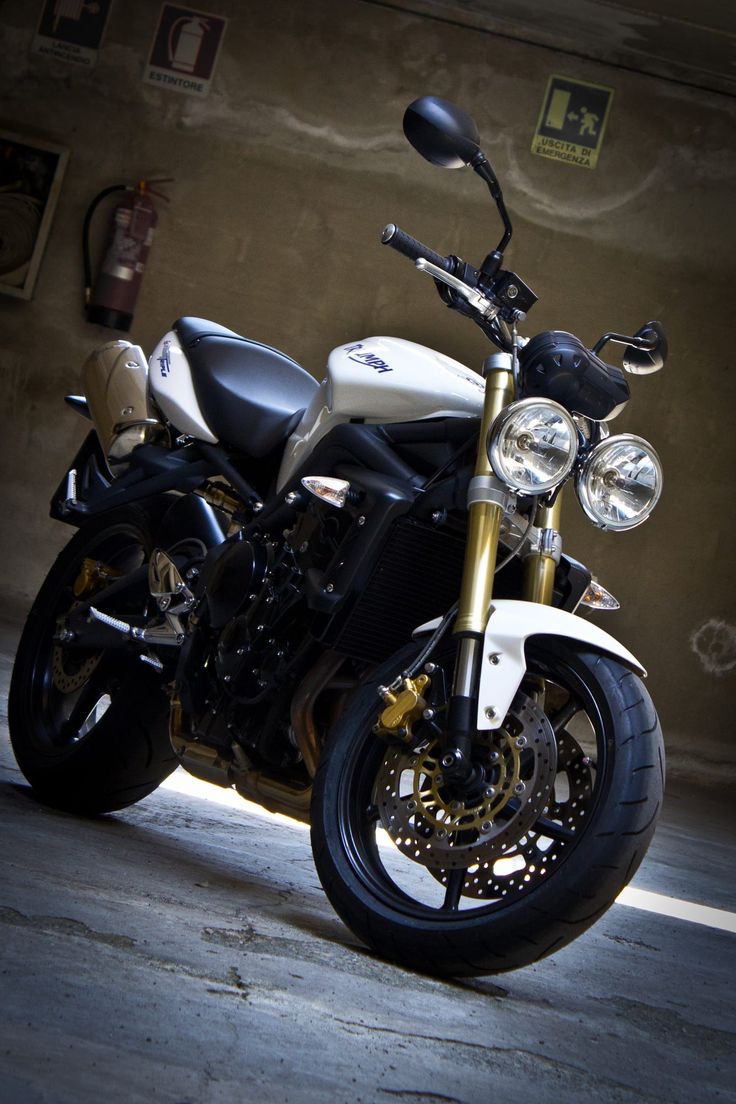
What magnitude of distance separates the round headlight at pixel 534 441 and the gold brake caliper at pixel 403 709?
1.06ft

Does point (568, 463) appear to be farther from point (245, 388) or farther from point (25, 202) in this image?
point (25, 202)

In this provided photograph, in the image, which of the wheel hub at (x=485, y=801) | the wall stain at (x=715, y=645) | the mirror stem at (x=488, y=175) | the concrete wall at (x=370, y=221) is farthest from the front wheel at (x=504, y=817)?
the wall stain at (x=715, y=645)

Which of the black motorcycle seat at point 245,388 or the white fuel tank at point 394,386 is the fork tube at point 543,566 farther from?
the black motorcycle seat at point 245,388

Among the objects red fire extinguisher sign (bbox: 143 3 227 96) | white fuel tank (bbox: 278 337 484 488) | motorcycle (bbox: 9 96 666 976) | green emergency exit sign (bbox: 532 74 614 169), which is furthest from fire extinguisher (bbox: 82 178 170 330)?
white fuel tank (bbox: 278 337 484 488)

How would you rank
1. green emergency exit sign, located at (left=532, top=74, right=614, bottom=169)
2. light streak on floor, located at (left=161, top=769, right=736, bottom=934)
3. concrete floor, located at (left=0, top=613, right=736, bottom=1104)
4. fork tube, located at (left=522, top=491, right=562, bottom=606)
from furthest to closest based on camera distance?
green emergency exit sign, located at (left=532, top=74, right=614, bottom=169) → light streak on floor, located at (left=161, top=769, right=736, bottom=934) → fork tube, located at (left=522, top=491, right=562, bottom=606) → concrete floor, located at (left=0, top=613, right=736, bottom=1104)

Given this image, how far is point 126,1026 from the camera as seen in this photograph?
1349 millimetres

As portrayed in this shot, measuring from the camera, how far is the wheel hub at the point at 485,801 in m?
1.80

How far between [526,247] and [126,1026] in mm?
5783

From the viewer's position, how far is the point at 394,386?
2.15 metres

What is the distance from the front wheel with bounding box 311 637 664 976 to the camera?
1.72 m

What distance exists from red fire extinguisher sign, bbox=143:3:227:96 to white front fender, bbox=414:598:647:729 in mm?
5317

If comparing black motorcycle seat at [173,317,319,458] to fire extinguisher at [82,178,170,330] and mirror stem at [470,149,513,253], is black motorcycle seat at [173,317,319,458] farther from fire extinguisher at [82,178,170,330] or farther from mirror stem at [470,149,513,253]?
fire extinguisher at [82,178,170,330]

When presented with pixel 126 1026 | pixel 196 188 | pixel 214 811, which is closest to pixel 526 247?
pixel 196 188

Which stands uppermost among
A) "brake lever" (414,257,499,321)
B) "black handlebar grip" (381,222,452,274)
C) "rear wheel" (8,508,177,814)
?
"black handlebar grip" (381,222,452,274)
